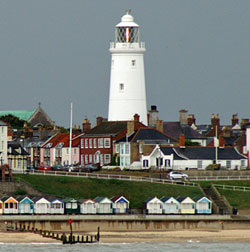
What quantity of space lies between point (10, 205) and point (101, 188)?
9772mm

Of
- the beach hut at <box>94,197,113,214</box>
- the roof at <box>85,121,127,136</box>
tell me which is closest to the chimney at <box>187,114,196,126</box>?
the roof at <box>85,121,127,136</box>

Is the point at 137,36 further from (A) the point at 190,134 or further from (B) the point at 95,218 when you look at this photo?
(B) the point at 95,218

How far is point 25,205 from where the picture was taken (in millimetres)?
100188

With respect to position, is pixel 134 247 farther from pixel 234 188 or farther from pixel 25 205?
pixel 234 188

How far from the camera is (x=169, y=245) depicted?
88.8 metres

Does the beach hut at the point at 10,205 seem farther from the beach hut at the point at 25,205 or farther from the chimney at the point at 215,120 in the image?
the chimney at the point at 215,120

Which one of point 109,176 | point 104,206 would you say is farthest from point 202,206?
point 109,176

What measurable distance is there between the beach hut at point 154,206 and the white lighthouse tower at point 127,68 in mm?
25971

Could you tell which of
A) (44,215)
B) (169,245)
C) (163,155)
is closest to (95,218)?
(44,215)

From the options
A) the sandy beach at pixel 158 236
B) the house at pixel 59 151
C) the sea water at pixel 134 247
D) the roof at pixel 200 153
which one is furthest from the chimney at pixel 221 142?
the sea water at pixel 134 247

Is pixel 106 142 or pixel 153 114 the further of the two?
pixel 153 114

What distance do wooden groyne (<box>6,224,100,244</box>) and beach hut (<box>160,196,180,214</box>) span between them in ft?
32.4

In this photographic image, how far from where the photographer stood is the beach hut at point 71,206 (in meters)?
100

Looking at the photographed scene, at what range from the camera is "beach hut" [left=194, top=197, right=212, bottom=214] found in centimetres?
10212
